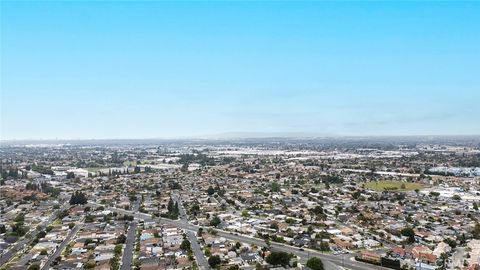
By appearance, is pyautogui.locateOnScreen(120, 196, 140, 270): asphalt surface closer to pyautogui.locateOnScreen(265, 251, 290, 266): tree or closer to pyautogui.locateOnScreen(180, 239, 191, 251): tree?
pyautogui.locateOnScreen(180, 239, 191, 251): tree

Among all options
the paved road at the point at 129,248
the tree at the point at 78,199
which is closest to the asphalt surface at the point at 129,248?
the paved road at the point at 129,248

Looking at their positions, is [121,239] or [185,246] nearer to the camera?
[185,246]

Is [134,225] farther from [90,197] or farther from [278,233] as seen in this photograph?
[90,197]

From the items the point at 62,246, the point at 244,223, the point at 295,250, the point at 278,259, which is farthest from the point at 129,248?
the point at 295,250

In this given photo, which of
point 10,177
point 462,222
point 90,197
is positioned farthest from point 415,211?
point 10,177

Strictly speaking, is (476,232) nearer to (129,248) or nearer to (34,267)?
(129,248)
